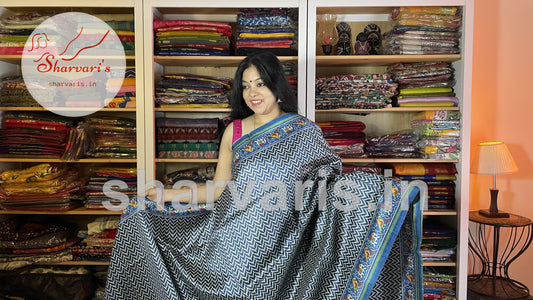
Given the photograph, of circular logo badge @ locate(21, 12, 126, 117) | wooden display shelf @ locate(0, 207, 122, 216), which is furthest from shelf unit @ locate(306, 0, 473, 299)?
wooden display shelf @ locate(0, 207, 122, 216)

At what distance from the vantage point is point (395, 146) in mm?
3053

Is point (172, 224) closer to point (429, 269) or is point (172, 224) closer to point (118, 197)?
point (118, 197)

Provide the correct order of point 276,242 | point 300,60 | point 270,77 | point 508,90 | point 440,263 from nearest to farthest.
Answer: point 276,242
point 270,77
point 300,60
point 440,263
point 508,90

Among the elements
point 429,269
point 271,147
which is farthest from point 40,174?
point 429,269

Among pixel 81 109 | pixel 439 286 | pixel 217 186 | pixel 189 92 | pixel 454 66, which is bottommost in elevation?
pixel 439 286

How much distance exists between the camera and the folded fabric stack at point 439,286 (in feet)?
9.87

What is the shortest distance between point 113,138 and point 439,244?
214 cm

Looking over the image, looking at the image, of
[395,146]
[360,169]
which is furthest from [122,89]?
[395,146]

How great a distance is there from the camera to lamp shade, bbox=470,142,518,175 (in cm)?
Answer: 289

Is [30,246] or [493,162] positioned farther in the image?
[30,246]

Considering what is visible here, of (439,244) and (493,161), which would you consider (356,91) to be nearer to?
(493,161)

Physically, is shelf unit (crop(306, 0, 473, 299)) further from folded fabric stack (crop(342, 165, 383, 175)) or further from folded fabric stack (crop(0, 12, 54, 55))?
folded fabric stack (crop(0, 12, 54, 55))

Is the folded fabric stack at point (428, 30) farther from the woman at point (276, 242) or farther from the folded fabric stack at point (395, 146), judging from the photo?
the woman at point (276, 242)

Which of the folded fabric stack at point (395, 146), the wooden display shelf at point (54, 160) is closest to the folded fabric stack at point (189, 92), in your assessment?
the wooden display shelf at point (54, 160)
